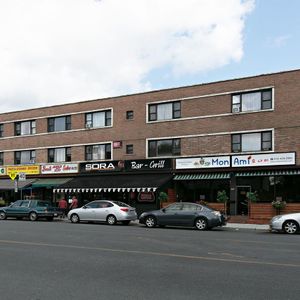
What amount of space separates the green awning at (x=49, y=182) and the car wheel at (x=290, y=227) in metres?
19.5

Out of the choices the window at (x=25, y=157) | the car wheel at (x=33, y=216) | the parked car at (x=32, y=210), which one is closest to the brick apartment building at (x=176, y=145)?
the window at (x=25, y=157)

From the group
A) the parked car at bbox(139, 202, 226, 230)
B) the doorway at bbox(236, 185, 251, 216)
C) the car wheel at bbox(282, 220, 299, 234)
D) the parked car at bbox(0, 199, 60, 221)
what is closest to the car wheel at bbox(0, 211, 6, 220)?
the parked car at bbox(0, 199, 60, 221)

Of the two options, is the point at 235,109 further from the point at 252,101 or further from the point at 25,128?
the point at 25,128

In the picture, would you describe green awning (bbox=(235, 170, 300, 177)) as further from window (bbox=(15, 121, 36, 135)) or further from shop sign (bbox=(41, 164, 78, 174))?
window (bbox=(15, 121, 36, 135))

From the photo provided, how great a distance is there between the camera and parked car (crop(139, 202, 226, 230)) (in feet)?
68.7

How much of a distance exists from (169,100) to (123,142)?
476cm

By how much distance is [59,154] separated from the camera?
36.5 meters

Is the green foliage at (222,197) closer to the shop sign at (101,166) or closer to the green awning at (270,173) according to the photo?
the green awning at (270,173)

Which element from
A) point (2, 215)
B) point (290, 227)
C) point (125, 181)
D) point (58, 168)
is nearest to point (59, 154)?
point (58, 168)

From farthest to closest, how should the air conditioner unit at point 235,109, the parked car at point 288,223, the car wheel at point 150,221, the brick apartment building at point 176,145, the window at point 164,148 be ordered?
1. the window at point 164,148
2. the air conditioner unit at point 235,109
3. the brick apartment building at point 176,145
4. the car wheel at point 150,221
5. the parked car at point 288,223

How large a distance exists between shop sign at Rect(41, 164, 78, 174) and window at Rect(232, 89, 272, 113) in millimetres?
13834

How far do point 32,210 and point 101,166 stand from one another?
729 centimetres

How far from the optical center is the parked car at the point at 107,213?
79.8ft

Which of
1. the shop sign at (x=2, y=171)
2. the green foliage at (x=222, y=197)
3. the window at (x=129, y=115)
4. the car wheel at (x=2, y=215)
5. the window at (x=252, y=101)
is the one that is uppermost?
the window at (x=252, y=101)
